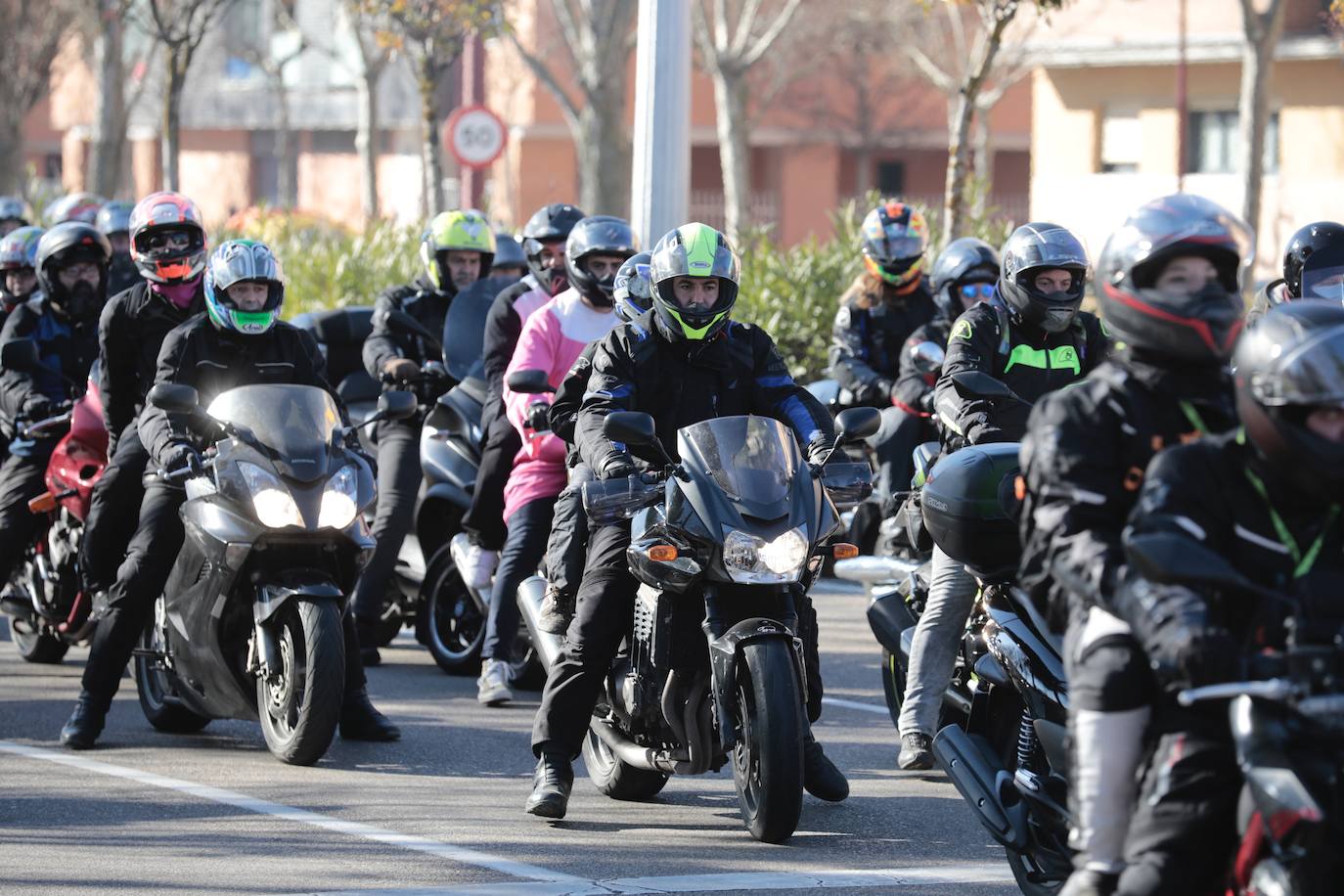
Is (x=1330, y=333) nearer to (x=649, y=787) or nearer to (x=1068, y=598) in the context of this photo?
(x=1068, y=598)

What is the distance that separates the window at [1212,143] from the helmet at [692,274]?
98.7 ft

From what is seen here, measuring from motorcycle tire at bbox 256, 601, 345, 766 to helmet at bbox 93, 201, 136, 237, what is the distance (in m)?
6.92

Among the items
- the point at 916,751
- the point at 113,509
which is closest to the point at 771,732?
the point at 916,751

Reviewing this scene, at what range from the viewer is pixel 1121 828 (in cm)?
458

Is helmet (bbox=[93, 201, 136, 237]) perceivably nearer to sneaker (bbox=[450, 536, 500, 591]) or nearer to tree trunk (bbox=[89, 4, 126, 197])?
sneaker (bbox=[450, 536, 500, 591])

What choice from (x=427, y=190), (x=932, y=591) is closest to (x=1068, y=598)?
(x=932, y=591)

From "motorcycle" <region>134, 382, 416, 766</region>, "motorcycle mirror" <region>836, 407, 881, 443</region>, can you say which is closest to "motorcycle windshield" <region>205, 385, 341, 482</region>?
"motorcycle" <region>134, 382, 416, 766</region>

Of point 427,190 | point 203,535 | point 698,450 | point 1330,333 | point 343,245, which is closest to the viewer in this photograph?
point 1330,333

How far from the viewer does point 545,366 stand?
9578 millimetres

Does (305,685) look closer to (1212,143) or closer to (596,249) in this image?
(596,249)

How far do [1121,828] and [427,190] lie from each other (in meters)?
23.5

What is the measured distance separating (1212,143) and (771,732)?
1247 inches

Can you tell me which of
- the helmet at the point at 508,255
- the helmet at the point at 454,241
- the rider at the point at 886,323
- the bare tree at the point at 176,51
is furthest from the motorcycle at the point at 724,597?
the bare tree at the point at 176,51

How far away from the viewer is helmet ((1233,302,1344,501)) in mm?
4262
